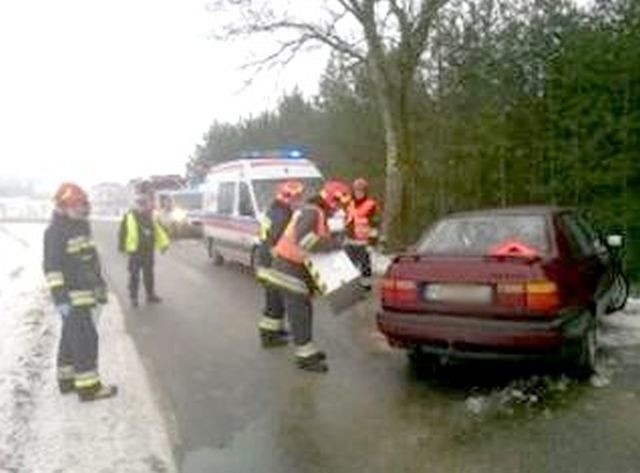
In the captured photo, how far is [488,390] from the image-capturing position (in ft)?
28.0

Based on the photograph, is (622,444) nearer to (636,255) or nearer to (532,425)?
(532,425)

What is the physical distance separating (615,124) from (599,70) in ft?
→ 3.57

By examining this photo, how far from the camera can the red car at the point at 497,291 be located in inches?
320

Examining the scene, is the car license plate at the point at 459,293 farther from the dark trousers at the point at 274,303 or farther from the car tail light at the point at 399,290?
the dark trousers at the point at 274,303

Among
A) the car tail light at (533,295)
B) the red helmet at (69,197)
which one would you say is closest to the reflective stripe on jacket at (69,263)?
the red helmet at (69,197)

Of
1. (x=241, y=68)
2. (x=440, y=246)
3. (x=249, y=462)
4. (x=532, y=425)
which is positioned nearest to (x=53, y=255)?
(x=249, y=462)

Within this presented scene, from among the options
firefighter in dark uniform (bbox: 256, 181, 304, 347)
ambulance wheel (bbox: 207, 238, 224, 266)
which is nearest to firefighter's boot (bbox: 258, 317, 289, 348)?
firefighter in dark uniform (bbox: 256, 181, 304, 347)

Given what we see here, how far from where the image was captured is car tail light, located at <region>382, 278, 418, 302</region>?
872 centimetres

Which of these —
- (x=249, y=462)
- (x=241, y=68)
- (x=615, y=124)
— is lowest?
(x=249, y=462)

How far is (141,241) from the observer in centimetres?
1512

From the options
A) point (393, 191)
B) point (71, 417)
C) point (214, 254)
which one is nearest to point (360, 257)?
point (214, 254)

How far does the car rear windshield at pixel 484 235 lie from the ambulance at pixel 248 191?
7.39 meters

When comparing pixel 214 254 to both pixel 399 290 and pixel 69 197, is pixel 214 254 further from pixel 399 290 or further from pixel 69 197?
pixel 399 290

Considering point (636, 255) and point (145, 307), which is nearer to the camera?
point (145, 307)
